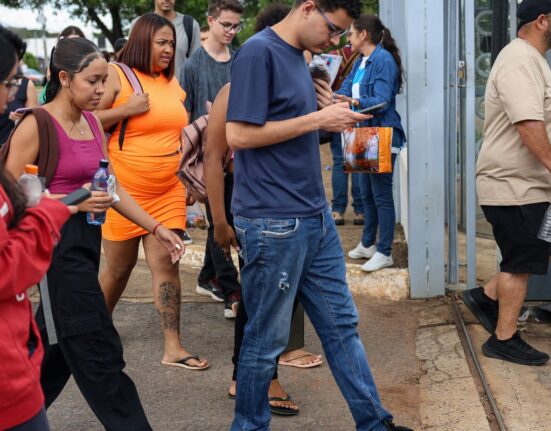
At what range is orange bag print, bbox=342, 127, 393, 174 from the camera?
627 cm

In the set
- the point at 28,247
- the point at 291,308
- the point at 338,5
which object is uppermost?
the point at 338,5

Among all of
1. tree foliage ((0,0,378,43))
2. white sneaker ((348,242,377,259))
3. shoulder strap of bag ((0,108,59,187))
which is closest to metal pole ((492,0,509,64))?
white sneaker ((348,242,377,259))

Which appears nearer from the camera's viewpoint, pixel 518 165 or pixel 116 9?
pixel 518 165

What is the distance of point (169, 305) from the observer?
524 centimetres

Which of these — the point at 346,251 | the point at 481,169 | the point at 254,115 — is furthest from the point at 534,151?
the point at 346,251

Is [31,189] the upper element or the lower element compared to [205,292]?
upper

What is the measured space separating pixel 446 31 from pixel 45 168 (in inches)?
137

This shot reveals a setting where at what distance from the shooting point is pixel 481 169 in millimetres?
5109

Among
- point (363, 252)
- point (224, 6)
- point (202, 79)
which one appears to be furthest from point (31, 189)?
point (363, 252)

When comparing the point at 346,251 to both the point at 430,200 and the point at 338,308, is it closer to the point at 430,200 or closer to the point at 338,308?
the point at 430,200

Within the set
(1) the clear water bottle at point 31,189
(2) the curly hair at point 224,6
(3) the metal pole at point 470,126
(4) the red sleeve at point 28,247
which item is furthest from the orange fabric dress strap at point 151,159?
(4) the red sleeve at point 28,247

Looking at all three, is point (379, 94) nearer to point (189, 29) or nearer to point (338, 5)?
point (189, 29)

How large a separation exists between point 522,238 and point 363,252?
236 centimetres

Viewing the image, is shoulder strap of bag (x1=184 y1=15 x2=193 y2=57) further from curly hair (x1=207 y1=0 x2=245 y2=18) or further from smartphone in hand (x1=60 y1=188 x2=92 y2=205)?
smartphone in hand (x1=60 y1=188 x2=92 y2=205)
